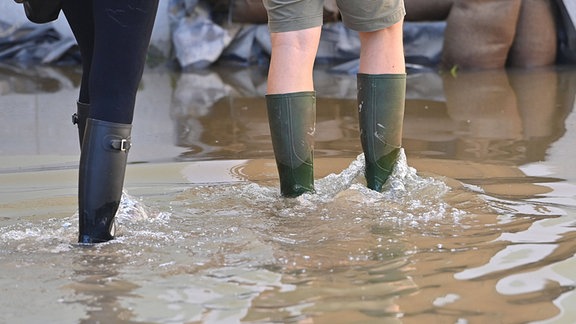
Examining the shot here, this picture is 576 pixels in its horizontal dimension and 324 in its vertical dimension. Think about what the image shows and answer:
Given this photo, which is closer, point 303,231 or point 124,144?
point 124,144

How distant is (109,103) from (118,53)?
0.12 meters

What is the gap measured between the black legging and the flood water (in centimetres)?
33

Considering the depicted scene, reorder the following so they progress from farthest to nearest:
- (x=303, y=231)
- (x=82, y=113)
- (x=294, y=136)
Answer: (x=294, y=136) → (x=82, y=113) → (x=303, y=231)

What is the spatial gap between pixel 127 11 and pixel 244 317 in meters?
0.76

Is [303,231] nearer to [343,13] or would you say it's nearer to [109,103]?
[109,103]

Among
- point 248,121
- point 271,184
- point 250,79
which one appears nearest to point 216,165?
point 271,184

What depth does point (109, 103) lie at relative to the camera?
2250 mm

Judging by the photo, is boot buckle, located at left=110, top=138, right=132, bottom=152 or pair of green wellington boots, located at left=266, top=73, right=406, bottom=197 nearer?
boot buckle, located at left=110, top=138, right=132, bottom=152

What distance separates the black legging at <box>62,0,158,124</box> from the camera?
220 cm

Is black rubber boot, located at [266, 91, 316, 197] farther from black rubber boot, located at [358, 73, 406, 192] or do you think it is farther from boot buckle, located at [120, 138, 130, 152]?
boot buckle, located at [120, 138, 130, 152]

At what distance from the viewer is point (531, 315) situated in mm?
1860

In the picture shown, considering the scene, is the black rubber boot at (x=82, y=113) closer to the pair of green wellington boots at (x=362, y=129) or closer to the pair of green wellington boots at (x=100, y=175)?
the pair of green wellington boots at (x=100, y=175)

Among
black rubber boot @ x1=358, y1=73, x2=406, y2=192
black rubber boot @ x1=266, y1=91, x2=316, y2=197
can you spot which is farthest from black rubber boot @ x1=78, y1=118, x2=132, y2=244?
black rubber boot @ x1=358, y1=73, x2=406, y2=192

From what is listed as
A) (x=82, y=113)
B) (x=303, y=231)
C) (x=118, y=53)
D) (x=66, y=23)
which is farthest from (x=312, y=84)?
(x=66, y=23)
